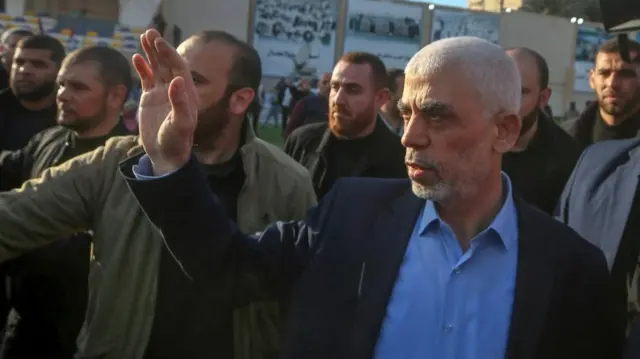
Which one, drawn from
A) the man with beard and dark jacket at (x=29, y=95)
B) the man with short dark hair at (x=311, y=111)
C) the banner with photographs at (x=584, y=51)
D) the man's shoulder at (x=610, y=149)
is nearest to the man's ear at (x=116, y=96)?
the man with beard and dark jacket at (x=29, y=95)

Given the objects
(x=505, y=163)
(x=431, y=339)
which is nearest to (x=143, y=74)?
(x=431, y=339)

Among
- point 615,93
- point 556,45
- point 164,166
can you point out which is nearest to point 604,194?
point 164,166

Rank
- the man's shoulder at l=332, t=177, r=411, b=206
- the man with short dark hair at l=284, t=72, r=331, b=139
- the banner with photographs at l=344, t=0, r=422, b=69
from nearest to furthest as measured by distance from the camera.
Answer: the man's shoulder at l=332, t=177, r=411, b=206, the man with short dark hair at l=284, t=72, r=331, b=139, the banner with photographs at l=344, t=0, r=422, b=69

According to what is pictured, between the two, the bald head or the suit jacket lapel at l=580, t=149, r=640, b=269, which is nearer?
the suit jacket lapel at l=580, t=149, r=640, b=269

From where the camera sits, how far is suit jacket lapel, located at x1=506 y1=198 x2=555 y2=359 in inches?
74.2

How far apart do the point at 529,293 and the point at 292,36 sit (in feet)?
95.9

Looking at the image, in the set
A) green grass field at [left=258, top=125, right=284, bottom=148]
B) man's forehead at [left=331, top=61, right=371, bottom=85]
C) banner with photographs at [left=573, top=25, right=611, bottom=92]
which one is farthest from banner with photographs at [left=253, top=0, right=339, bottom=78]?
man's forehead at [left=331, top=61, right=371, bottom=85]

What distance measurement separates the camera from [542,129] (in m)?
4.33

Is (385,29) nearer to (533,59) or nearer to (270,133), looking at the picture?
(270,133)

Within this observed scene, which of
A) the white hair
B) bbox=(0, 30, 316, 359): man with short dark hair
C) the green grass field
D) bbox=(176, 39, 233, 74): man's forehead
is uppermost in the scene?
the white hair

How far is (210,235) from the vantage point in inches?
78.2

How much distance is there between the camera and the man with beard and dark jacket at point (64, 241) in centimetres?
338

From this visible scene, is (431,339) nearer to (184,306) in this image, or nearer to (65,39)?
(184,306)

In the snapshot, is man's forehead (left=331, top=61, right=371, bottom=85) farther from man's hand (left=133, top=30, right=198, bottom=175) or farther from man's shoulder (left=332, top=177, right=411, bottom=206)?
man's hand (left=133, top=30, right=198, bottom=175)
